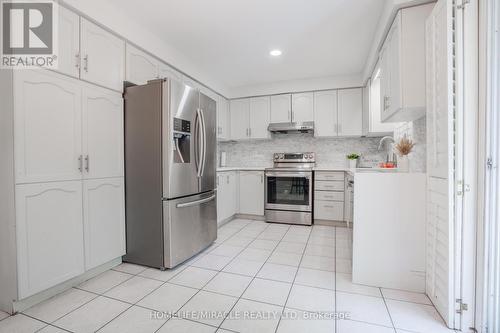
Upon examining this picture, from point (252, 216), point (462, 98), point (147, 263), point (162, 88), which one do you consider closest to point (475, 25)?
point (462, 98)

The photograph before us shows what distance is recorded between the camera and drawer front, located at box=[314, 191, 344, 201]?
145 inches

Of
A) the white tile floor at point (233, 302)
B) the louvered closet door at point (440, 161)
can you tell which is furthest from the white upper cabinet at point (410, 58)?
the white tile floor at point (233, 302)

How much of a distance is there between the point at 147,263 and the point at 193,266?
0.43m

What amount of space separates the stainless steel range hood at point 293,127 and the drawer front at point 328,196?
1088 millimetres

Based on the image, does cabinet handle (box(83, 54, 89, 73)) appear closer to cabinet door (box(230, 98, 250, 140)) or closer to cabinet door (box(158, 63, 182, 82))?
cabinet door (box(158, 63, 182, 82))

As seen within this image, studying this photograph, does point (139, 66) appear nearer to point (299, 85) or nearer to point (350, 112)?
point (299, 85)

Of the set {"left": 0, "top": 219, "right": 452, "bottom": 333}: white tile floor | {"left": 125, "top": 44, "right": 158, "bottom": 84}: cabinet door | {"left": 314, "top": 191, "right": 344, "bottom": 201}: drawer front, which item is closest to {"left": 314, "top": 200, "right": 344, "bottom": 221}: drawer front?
{"left": 314, "top": 191, "right": 344, "bottom": 201}: drawer front

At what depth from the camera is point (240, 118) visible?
4.52 meters

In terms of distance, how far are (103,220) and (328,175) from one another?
303cm

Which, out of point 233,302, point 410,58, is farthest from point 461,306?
point 410,58

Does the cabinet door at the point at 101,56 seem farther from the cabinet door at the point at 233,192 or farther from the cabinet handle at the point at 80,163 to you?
the cabinet door at the point at 233,192

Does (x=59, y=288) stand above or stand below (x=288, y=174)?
below

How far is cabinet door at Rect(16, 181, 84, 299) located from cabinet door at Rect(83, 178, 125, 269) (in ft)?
0.20
